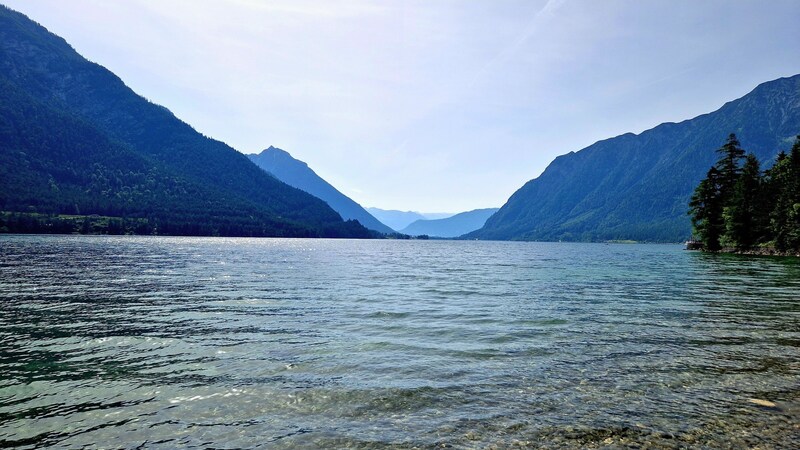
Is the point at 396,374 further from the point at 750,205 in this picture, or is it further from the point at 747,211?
the point at 747,211

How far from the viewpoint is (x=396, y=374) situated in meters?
14.3

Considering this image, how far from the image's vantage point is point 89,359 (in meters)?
16.1

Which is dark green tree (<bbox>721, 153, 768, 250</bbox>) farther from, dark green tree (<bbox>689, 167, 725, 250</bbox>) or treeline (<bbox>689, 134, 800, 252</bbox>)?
dark green tree (<bbox>689, 167, 725, 250</bbox>)

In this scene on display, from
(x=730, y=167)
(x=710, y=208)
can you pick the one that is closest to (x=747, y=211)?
(x=710, y=208)

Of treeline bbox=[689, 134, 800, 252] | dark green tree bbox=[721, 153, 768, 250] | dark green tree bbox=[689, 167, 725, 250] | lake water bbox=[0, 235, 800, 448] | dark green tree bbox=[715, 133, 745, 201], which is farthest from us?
dark green tree bbox=[689, 167, 725, 250]

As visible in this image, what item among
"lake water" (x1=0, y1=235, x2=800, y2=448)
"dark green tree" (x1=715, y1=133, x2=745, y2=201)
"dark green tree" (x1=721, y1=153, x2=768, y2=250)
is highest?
"dark green tree" (x1=715, y1=133, x2=745, y2=201)

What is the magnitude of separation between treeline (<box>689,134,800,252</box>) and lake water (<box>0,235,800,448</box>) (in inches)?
2811

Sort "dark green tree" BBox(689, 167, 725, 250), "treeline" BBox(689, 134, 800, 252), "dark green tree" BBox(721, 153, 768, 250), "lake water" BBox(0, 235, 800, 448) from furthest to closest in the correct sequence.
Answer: "dark green tree" BBox(689, 167, 725, 250), "dark green tree" BBox(721, 153, 768, 250), "treeline" BBox(689, 134, 800, 252), "lake water" BBox(0, 235, 800, 448)

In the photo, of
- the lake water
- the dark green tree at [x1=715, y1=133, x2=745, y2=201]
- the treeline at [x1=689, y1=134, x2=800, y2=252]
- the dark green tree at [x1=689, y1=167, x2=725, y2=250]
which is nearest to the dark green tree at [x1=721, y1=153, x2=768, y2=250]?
the treeline at [x1=689, y1=134, x2=800, y2=252]

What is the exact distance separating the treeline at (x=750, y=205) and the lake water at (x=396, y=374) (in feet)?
234

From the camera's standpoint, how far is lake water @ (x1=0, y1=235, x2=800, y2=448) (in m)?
9.80

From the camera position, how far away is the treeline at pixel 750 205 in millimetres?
81688

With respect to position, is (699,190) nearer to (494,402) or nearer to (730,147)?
(730,147)

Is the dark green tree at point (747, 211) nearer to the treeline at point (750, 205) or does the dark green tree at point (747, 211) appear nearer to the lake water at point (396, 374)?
the treeline at point (750, 205)
